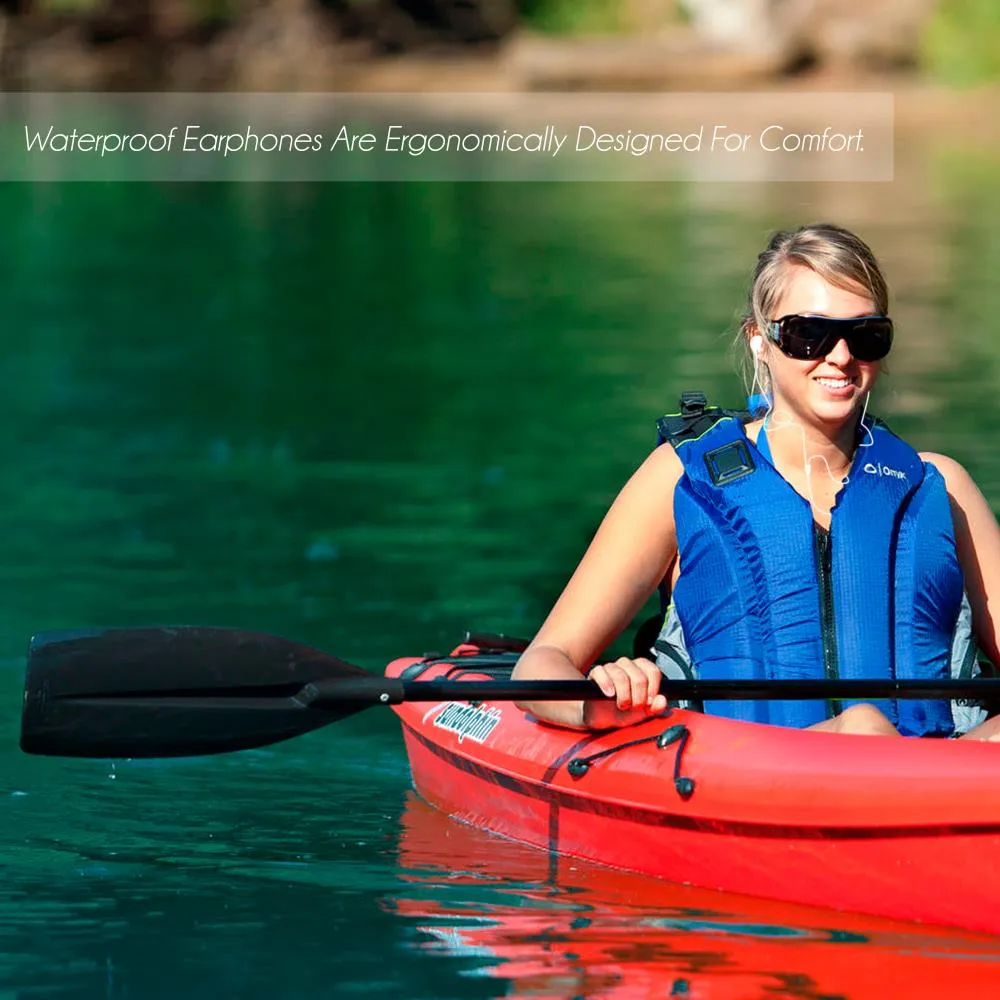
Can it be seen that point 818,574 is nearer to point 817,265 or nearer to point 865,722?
point 865,722

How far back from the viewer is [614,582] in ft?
14.1

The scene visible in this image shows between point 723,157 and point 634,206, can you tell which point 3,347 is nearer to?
point 634,206

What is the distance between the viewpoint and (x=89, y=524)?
795 centimetres

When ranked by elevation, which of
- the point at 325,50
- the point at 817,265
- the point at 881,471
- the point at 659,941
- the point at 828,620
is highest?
the point at 325,50

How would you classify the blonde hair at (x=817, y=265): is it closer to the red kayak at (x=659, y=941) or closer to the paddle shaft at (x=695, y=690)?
the paddle shaft at (x=695, y=690)

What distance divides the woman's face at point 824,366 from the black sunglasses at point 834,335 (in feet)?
0.04

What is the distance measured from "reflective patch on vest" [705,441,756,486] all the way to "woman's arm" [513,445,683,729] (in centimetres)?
7

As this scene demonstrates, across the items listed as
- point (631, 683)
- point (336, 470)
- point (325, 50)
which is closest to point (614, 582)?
point (631, 683)

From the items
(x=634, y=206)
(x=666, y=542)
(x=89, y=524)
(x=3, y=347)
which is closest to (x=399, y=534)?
(x=89, y=524)

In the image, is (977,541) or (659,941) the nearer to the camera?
(659,941)

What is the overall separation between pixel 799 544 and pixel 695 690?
1.20ft

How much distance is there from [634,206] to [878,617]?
16639 mm

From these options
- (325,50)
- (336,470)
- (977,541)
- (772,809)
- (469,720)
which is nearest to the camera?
(772,809)

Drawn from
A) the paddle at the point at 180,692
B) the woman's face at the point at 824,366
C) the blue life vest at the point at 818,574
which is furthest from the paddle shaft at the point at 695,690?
the woman's face at the point at 824,366
